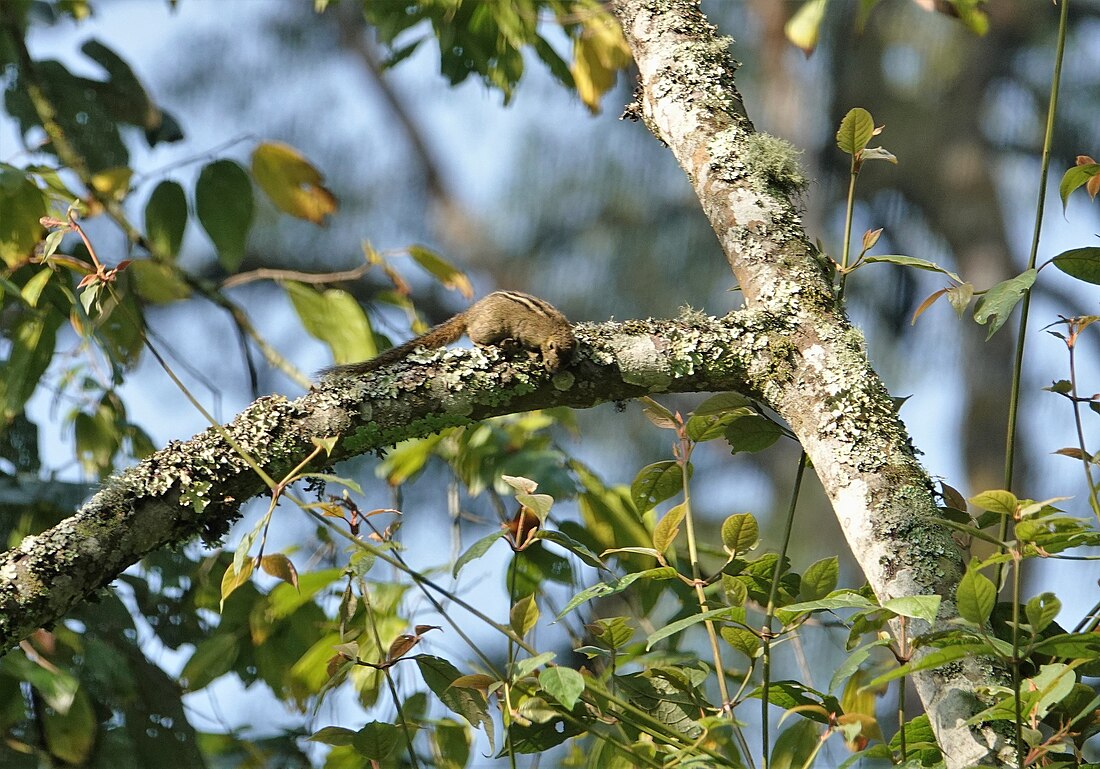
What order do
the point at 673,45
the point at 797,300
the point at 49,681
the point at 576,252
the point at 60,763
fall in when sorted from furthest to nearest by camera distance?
the point at 576,252 → the point at 60,763 → the point at 49,681 → the point at 673,45 → the point at 797,300

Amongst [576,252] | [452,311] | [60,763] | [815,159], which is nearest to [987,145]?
[815,159]

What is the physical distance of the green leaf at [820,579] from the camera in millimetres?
979

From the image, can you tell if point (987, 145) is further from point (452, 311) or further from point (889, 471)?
point (889, 471)

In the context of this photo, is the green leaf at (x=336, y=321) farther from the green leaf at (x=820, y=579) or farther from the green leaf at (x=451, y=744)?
the green leaf at (x=820, y=579)

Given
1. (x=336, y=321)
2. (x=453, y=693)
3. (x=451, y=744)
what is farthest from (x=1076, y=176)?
(x=336, y=321)

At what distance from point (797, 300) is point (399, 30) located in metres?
1.14

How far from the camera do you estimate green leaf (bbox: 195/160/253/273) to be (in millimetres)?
1821

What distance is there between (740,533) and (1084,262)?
37 centimetres

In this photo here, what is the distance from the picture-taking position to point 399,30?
192 cm

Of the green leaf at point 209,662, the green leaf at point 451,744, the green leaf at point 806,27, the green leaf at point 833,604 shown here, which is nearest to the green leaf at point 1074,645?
the green leaf at point 833,604

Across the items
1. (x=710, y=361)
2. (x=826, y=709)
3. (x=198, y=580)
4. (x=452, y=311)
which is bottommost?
(x=826, y=709)

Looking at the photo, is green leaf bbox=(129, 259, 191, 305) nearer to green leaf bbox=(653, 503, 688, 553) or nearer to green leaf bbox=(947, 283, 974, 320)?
green leaf bbox=(653, 503, 688, 553)

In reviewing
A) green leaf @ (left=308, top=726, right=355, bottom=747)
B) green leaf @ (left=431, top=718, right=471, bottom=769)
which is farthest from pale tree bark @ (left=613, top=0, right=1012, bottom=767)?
green leaf @ (left=431, top=718, right=471, bottom=769)

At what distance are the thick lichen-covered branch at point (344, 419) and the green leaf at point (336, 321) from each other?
70 centimetres
